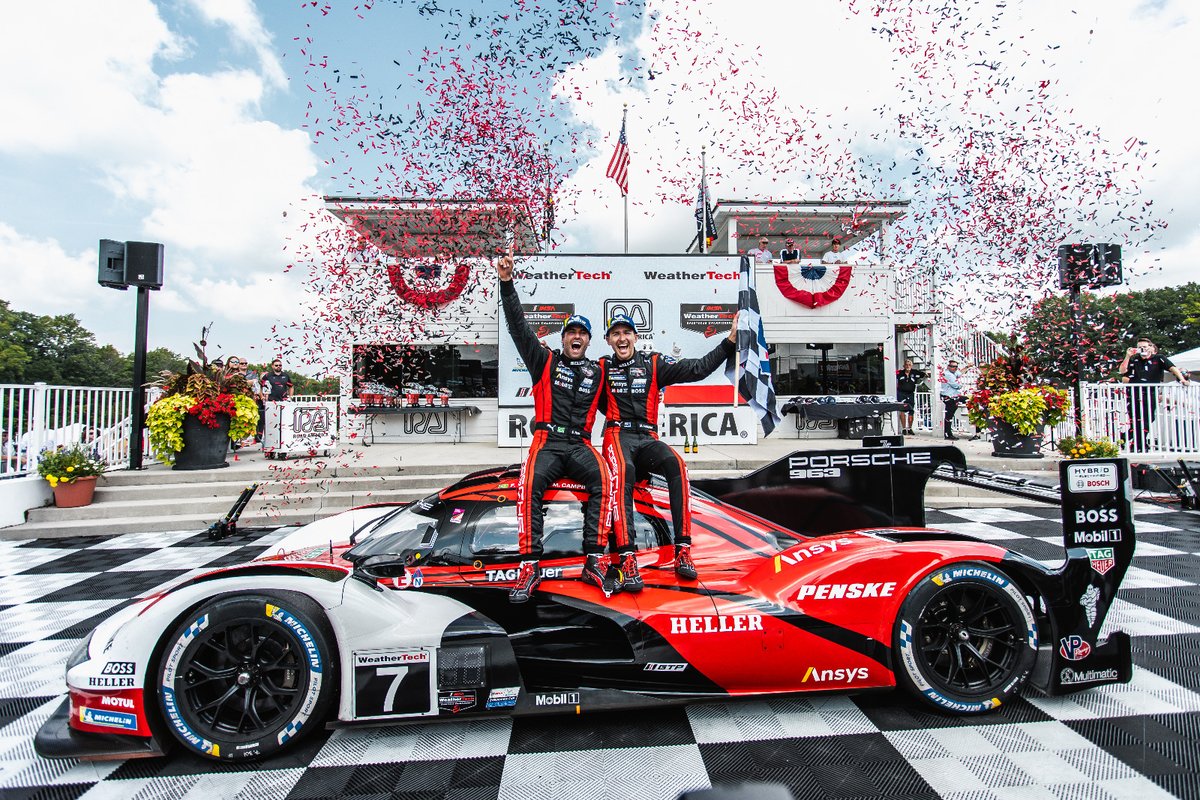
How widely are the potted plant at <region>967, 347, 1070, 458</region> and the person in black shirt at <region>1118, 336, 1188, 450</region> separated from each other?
1.58m

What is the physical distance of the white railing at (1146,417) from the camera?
8547 millimetres

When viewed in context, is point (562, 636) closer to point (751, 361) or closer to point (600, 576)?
point (600, 576)

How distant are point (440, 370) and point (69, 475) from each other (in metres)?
6.97

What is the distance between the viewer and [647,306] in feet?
34.3

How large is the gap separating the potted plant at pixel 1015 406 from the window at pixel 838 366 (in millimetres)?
3886

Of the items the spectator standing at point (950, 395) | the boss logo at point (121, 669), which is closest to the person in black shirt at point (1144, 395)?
the spectator standing at point (950, 395)

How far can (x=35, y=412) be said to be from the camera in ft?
22.9

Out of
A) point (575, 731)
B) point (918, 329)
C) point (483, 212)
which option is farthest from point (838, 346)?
point (575, 731)

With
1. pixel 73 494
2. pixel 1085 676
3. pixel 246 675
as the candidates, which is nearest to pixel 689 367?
pixel 1085 676

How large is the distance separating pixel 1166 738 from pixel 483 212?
19.5ft

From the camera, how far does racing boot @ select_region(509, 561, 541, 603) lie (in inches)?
95.1

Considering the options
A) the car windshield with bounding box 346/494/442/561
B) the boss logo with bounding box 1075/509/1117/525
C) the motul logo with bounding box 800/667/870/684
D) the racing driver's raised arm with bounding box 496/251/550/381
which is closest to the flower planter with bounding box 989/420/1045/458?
the boss logo with bounding box 1075/509/1117/525

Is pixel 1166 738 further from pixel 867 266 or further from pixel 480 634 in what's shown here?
pixel 867 266

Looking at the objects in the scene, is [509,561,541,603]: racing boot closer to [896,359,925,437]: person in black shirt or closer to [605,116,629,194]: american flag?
[605,116,629,194]: american flag
